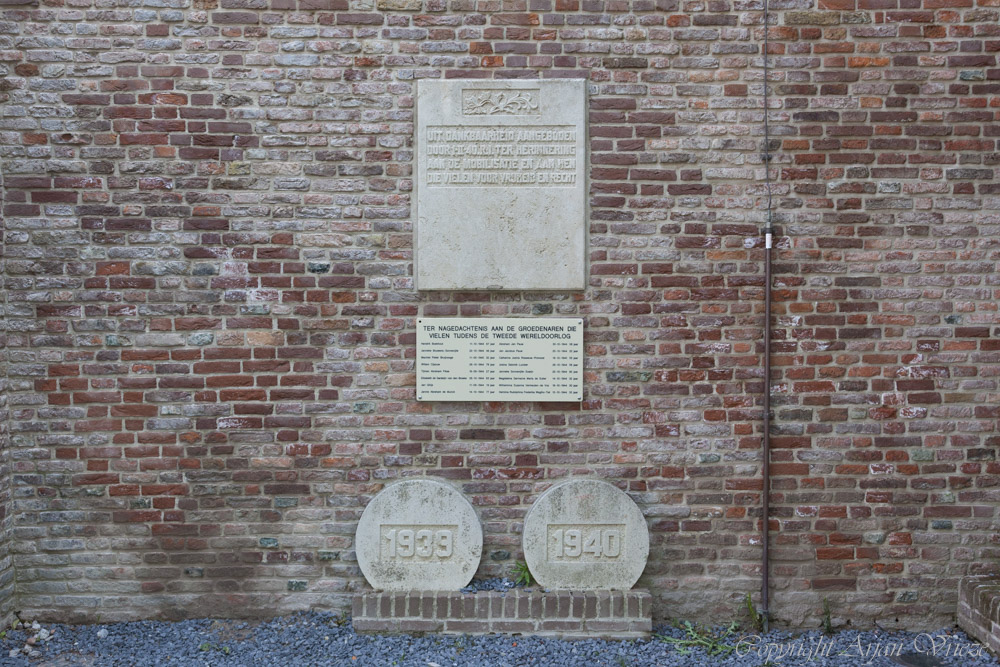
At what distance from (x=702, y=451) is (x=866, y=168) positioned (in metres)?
1.87

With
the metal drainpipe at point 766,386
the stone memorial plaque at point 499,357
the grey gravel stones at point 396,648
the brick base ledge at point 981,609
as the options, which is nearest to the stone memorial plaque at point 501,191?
the stone memorial plaque at point 499,357

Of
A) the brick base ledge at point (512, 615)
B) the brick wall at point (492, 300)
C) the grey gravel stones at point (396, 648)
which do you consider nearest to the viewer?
the grey gravel stones at point (396, 648)

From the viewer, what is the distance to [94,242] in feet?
13.4

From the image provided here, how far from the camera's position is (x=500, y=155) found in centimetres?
411

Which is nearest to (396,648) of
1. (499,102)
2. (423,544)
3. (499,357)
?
(423,544)

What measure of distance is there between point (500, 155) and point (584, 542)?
2.24 metres

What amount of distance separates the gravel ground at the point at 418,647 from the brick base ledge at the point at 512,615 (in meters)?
0.06

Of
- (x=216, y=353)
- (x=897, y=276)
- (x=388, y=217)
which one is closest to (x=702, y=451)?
(x=897, y=276)

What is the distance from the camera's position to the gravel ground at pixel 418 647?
382 cm

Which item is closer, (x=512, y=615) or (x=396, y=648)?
(x=396, y=648)

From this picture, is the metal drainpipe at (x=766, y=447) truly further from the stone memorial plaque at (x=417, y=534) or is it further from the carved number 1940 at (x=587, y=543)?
the stone memorial plaque at (x=417, y=534)

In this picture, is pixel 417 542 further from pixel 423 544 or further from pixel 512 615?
pixel 512 615

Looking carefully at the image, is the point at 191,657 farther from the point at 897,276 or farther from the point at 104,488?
the point at 897,276

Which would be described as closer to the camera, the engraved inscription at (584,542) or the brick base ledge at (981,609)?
the brick base ledge at (981,609)
